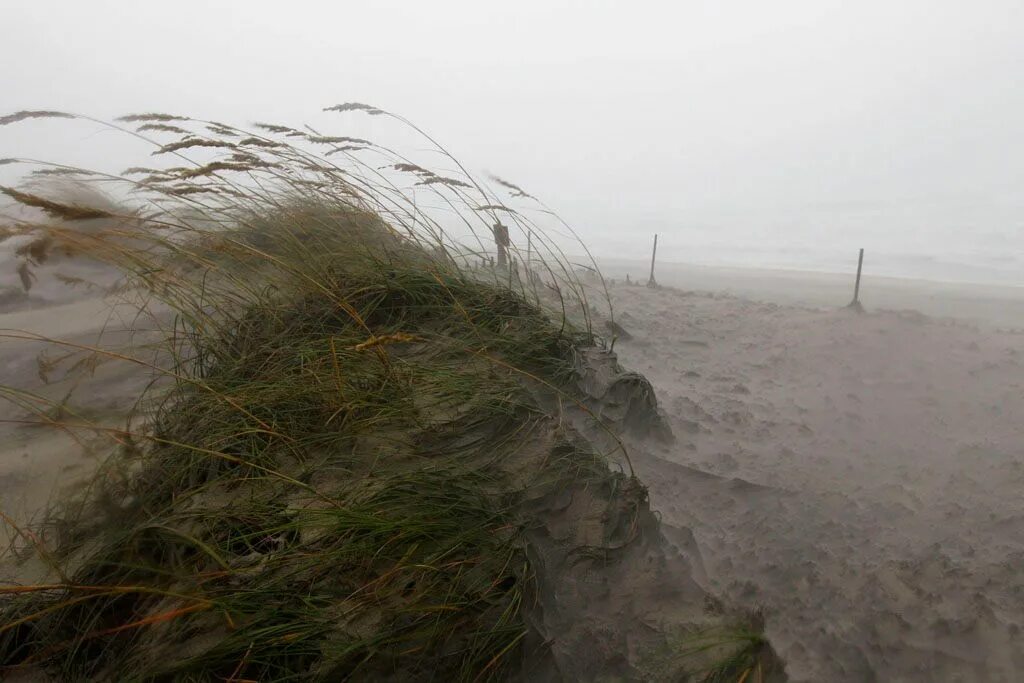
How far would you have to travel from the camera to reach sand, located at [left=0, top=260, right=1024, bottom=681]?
1443mm

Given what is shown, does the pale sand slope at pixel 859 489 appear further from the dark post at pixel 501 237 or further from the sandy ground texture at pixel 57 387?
the sandy ground texture at pixel 57 387

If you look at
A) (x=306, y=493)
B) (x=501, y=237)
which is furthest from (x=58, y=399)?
(x=501, y=237)

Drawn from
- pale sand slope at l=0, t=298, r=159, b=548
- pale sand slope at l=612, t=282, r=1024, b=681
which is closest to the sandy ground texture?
pale sand slope at l=0, t=298, r=159, b=548

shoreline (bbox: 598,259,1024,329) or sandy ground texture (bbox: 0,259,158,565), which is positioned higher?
shoreline (bbox: 598,259,1024,329)

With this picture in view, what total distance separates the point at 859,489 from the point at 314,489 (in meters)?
1.92

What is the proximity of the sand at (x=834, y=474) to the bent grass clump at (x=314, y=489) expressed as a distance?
1.08 feet

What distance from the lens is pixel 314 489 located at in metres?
1.27

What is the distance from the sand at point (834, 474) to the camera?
1443 millimetres

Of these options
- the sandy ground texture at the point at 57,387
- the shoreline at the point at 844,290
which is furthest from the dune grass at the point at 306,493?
the shoreline at the point at 844,290

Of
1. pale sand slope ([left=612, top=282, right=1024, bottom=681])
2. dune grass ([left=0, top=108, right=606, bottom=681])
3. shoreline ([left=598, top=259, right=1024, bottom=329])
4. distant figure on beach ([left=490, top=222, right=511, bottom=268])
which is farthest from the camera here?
shoreline ([left=598, top=259, right=1024, bottom=329])

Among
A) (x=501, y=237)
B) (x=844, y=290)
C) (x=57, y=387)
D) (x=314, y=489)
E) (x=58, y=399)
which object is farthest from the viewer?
(x=844, y=290)

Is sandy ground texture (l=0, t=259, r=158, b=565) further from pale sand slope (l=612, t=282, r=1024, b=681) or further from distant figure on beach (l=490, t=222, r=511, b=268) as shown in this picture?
pale sand slope (l=612, t=282, r=1024, b=681)

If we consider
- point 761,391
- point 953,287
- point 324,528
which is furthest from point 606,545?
point 953,287

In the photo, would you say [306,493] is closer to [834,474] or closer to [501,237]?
[501,237]
